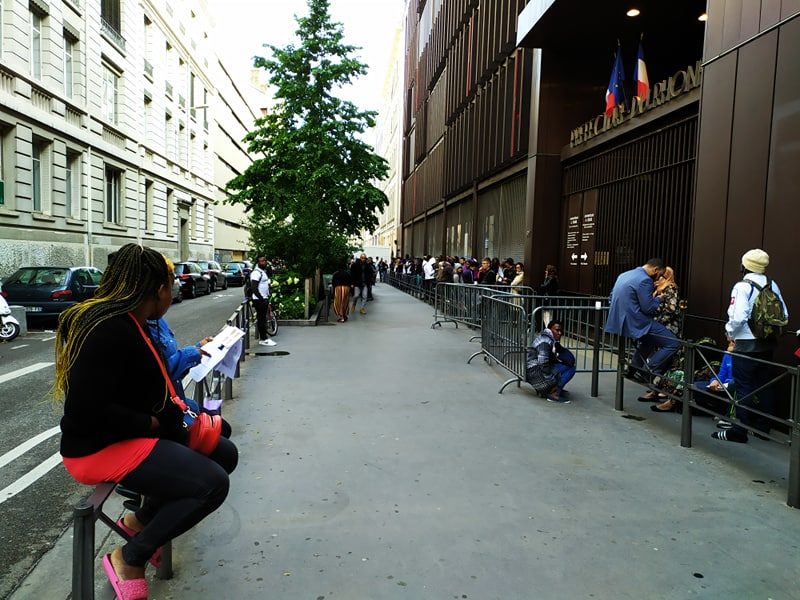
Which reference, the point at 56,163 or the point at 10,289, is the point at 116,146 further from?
the point at 10,289

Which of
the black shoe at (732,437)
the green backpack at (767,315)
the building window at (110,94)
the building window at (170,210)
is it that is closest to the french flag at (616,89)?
the green backpack at (767,315)

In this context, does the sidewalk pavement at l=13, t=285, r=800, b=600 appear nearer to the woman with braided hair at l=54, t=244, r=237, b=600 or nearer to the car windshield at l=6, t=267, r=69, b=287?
the woman with braided hair at l=54, t=244, r=237, b=600

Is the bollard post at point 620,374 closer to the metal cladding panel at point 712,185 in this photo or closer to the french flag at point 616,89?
the metal cladding panel at point 712,185

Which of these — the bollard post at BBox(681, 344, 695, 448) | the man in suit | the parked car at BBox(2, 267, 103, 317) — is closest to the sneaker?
the man in suit

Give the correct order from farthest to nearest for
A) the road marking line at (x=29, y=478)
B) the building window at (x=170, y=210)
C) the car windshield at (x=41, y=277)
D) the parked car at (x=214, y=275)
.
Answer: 1. the building window at (x=170, y=210)
2. the parked car at (x=214, y=275)
3. the car windshield at (x=41, y=277)
4. the road marking line at (x=29, y=478)

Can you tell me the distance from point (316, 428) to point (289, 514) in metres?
2.09

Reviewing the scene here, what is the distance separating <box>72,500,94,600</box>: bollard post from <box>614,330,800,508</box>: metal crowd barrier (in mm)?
4482

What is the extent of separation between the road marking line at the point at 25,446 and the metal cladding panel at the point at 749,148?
7.87 m

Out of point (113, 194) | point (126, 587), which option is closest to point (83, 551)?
point (126, 587)

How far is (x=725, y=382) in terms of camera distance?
247 inches

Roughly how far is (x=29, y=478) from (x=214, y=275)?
27.9m

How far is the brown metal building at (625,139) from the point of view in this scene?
6.88 metres

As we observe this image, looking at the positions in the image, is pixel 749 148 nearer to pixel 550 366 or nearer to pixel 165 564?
pixel 550 366

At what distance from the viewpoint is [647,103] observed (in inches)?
431
